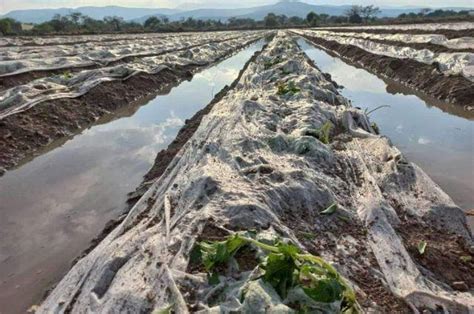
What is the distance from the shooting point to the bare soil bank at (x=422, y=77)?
445 inches

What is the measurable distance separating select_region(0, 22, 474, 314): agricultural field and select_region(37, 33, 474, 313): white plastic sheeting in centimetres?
2

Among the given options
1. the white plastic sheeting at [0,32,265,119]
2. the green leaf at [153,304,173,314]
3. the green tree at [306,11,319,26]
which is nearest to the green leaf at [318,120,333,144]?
the green leaf at [153,304,173,314]

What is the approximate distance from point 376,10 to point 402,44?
67.0m

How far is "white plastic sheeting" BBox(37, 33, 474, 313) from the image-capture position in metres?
3.31

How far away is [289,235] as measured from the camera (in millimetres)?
3947

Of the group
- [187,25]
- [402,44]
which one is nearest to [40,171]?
[402,44]

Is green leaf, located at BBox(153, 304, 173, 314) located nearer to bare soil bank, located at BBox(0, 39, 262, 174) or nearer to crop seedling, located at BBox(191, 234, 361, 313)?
crop seedling, located at BBox(191, 234, 361, 313)

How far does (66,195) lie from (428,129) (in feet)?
23.9

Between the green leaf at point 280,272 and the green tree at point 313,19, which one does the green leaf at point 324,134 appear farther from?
the green tree at point 313,19

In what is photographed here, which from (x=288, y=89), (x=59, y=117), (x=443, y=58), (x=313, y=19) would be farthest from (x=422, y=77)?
(x=313, y=19)

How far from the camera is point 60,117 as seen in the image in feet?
32.0

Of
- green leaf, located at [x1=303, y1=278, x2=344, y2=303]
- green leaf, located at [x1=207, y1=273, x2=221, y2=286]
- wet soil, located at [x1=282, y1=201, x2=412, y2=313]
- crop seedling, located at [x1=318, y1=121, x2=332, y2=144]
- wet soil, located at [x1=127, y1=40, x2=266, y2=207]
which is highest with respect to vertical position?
green leaf, located at [x1=303, y1=278, x2=344, y2=303]

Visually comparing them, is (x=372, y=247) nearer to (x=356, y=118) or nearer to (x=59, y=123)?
(x=356, y=118)

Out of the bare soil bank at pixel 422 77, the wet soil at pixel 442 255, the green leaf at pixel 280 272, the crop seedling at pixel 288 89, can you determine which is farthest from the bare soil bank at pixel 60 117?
the bare soil bank at pixel 422 77
